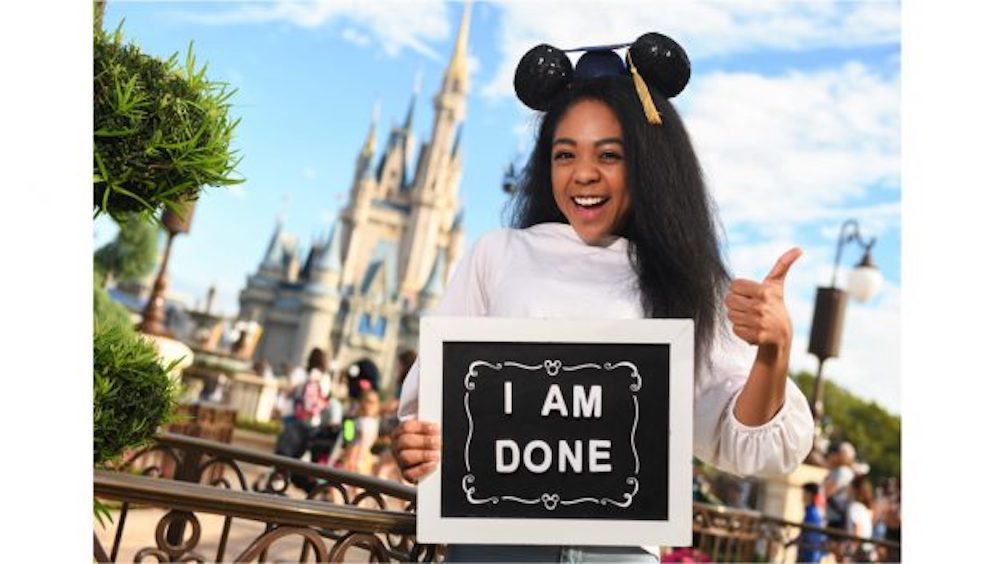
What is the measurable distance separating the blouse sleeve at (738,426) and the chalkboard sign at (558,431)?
0.39ft

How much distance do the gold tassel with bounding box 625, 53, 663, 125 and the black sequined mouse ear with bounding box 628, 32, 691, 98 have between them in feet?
0.08

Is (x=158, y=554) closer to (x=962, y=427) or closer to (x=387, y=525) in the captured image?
(x=387, y=525)

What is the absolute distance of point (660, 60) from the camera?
1937mm

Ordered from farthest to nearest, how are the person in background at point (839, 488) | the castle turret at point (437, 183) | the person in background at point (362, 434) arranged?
1. the castle turret at point (437, 183)
2. the person in background at point (839, 488)
3. the person in background at point (362, 434)

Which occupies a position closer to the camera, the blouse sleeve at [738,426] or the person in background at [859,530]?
the blouse sleeve at [738,426]

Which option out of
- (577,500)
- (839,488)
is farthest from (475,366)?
(839,488)

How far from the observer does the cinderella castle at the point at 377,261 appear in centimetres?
7750

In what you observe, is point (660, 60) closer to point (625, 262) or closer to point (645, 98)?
point (645, 98)

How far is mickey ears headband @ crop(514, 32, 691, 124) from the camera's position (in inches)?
76.3

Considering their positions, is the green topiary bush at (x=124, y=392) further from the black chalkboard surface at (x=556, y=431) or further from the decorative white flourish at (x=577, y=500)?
the decorative white flourish at (x=577, y=500)

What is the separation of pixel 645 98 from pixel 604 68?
123mm

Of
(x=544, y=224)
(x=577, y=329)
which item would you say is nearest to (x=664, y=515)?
(x=577, y=329)

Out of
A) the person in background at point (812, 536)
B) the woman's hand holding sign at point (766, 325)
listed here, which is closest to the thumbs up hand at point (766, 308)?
the woman's hand holding sign at point (766, 325)

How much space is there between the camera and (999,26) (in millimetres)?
1882
